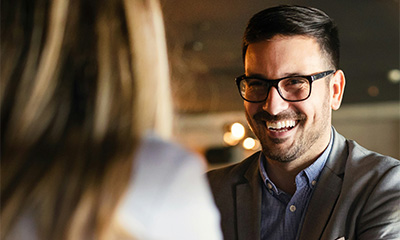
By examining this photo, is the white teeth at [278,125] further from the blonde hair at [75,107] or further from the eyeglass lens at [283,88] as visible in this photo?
the blonde hair at [75,107]

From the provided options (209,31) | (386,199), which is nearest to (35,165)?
(386,199)

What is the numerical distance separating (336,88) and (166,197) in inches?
49.2

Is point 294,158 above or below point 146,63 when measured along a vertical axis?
below

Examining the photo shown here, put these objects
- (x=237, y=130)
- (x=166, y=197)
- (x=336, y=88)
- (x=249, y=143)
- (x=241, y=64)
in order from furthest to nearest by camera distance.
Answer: (x=249, y=143)
(x=237, y=130)
(x=241, y=64)
(x=336, y=88)
(x=166, y=197)

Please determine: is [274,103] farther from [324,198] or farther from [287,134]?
[324,198]

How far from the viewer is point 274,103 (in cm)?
154

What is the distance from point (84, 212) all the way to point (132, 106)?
125 millimetres

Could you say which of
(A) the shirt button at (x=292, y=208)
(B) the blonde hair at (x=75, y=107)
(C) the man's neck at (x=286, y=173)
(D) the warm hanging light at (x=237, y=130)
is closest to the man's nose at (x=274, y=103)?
(C) the man's neck at (x=286, y=173)

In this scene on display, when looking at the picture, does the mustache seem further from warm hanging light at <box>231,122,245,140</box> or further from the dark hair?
warm hanging light at <box>231,122,245,140</box>

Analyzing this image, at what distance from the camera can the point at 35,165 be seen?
55cm

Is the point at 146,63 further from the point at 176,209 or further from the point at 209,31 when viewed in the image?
the point at 209,31

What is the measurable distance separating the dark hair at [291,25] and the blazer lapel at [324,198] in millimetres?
369

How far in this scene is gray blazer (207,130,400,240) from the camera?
1.28 metres

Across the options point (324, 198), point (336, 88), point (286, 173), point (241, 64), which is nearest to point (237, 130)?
point (241, 64)
